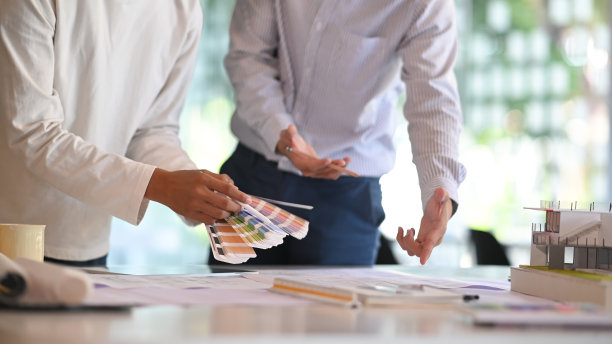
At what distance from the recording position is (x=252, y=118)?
207 centimetres

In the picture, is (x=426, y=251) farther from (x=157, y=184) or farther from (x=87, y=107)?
(x=87, y=107)

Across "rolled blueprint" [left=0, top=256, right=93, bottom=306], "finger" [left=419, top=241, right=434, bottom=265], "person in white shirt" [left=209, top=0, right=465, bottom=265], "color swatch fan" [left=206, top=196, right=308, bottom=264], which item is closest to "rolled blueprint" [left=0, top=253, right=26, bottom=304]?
"rolled blueprint" [left=0, top=256, right=93, bottom=306]

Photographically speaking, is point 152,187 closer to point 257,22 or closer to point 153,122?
point 153,122

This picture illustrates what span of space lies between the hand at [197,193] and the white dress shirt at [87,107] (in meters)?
0.04

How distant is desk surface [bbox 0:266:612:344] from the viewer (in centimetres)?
82

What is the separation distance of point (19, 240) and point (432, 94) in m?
1.12

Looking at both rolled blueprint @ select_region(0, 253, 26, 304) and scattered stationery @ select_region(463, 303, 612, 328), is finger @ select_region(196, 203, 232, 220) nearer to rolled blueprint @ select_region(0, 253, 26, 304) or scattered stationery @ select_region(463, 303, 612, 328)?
rolled blueprint @ select_region(0, 253, 26, 304)

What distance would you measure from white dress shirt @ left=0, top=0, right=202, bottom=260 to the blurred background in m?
3.21

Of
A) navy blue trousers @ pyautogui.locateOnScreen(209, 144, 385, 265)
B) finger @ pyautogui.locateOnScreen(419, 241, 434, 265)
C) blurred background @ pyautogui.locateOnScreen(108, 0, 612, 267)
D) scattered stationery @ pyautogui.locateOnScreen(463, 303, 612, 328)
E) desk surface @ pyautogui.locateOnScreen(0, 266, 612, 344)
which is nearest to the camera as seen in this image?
desk surface @ pyautogui.locateOnScreen(0, 266, 612, 344)

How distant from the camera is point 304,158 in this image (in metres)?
1.86

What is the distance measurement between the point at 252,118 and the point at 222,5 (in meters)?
3.48

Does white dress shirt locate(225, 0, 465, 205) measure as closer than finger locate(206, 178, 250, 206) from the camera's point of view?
No

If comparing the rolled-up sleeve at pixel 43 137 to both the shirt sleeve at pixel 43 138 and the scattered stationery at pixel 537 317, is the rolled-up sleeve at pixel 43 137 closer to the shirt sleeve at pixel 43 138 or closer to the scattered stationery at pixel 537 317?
the shirt sleeve at pixel 43 138

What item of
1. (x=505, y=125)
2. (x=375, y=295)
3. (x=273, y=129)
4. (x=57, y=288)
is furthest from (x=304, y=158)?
(x=505, y=125)
